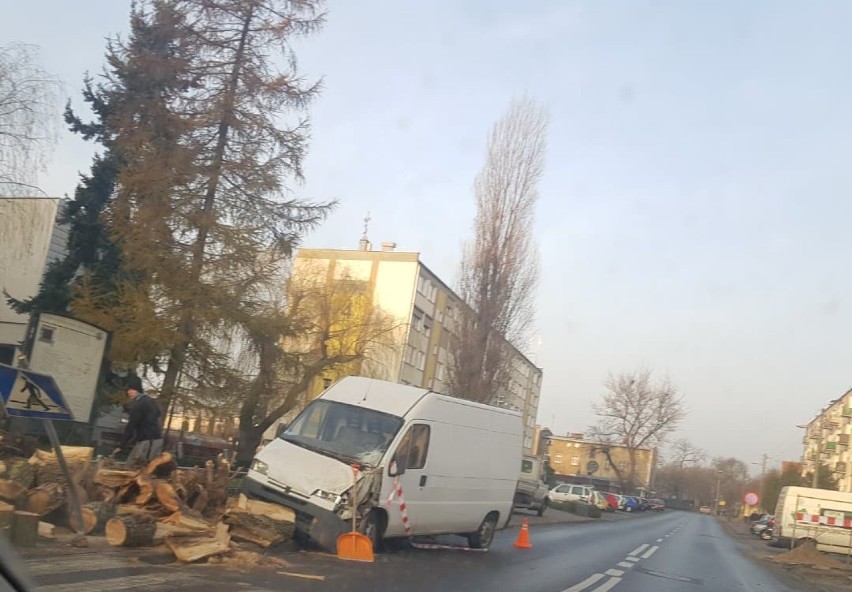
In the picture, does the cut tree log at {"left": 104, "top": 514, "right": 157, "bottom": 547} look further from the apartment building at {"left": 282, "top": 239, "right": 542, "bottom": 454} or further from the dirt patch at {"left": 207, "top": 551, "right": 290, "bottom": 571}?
the apartment building at {"left": 282, "top": 239, "right": 542, "bottom": 454}

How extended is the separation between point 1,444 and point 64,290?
1200cm

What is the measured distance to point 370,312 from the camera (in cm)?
3847

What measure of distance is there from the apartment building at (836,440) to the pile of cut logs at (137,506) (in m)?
70.2

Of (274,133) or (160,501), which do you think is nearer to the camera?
(160,501)

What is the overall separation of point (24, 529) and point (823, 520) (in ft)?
92.5

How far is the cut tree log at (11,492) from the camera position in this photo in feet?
29.4

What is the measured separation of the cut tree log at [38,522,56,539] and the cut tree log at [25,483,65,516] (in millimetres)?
255

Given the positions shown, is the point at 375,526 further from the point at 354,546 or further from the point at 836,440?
the point at 836,440

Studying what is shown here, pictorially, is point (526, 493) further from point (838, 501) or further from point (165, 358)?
point (165, 358)

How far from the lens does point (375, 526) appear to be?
11859 millimetres

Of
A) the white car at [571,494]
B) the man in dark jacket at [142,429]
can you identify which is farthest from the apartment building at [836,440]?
the man in dark jacket at [142,429]

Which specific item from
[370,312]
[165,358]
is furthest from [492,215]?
[165,358]

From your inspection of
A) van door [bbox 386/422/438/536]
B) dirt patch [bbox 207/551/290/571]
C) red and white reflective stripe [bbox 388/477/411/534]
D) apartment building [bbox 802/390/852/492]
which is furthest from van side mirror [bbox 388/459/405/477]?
apartment building [bbox 802/390/852/492]

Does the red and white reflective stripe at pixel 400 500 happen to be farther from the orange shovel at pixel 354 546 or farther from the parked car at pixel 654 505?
the parked car at pixel 654 505
